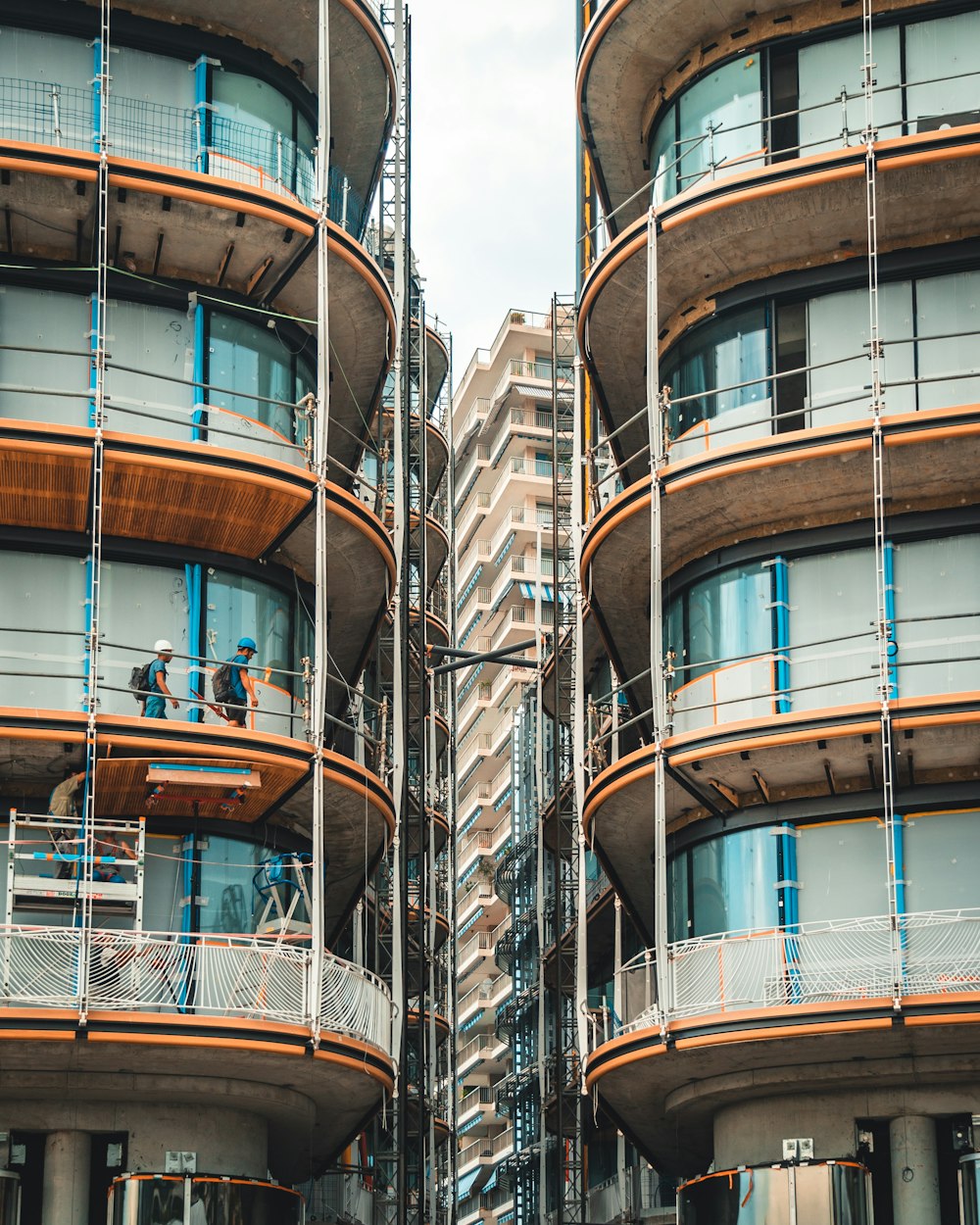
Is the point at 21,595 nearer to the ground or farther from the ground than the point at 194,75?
nearer to the ground

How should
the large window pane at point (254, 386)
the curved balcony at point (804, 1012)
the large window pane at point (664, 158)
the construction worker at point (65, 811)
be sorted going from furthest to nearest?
the large window pane at point (664, 158)
the large window pane at point (254, 386)
the construction worker at point (65, 811)
the curved balcony at point (804, 1012)

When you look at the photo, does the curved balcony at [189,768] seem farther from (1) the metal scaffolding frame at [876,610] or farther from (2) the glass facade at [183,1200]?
(2) the glass facade at [183,1200]

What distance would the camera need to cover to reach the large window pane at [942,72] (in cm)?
3947

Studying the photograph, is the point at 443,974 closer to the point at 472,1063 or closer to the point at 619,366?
the point at 619,366

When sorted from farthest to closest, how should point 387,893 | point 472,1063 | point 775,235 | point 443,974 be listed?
point 472,1063 → point 443,974 → point 387,893 → point 775,235

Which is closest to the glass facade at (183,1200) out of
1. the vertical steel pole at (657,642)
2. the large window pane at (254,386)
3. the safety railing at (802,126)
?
the vertical steel pole at (657,642)

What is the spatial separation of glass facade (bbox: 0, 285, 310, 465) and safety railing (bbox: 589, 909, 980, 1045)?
12.1 metres

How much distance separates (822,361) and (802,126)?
4.89m

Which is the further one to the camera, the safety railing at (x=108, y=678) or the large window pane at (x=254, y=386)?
the large window pane at (x=254, y=386)

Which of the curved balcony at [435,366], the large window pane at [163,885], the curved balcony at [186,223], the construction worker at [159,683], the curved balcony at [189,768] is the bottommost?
the large window pane at [163,885]

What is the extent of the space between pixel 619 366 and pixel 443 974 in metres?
28.2

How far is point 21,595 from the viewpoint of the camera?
37.2 metres

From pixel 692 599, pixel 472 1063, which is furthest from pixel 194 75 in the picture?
Answer: pixel 472 1063

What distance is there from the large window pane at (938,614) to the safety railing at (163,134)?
13.9 meters
